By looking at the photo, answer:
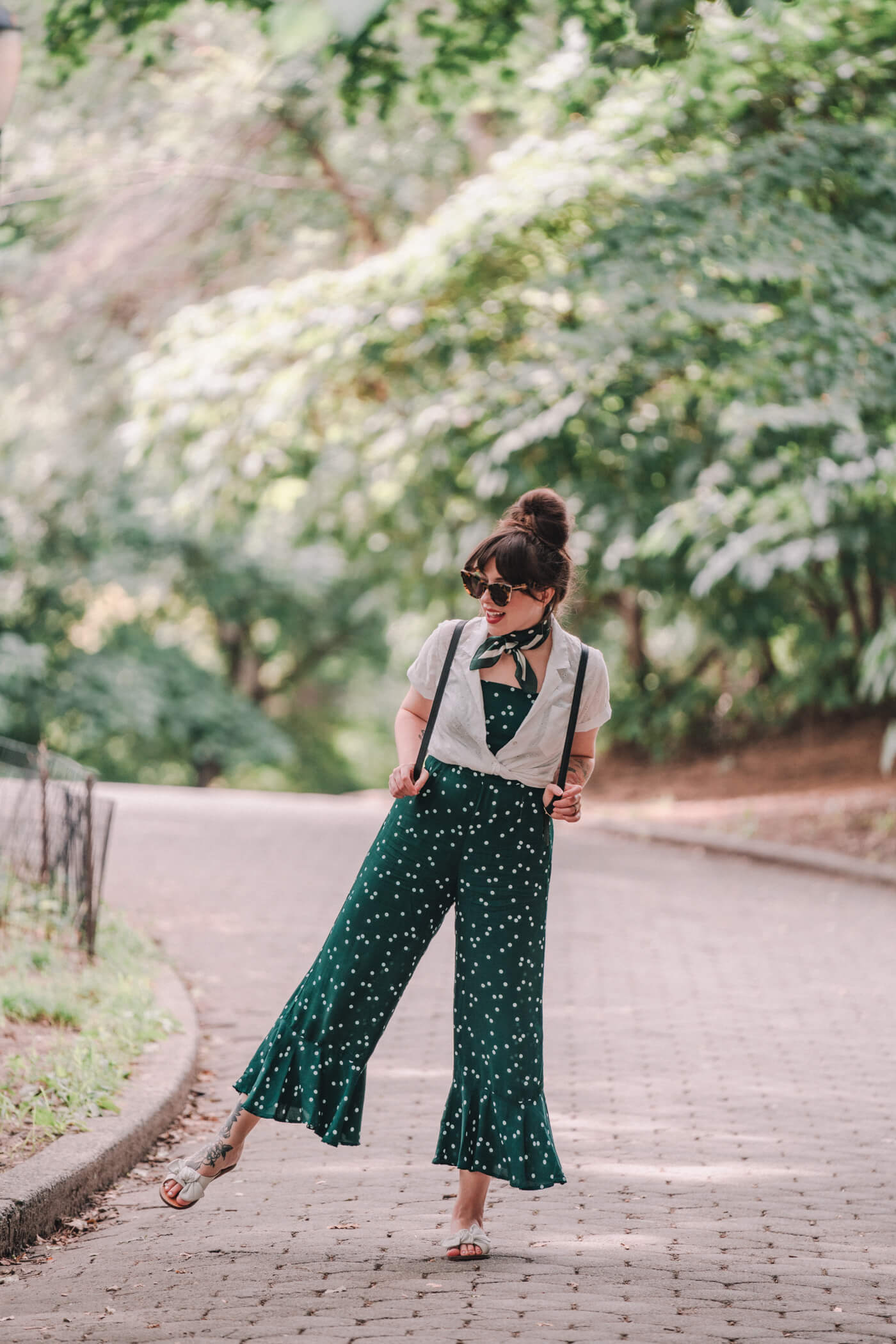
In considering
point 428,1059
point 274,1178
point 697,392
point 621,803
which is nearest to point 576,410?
point 697,392

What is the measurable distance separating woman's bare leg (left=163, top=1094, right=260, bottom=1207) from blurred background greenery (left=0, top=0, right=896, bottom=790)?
3072 mm

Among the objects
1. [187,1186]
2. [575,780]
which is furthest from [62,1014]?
[575,780]

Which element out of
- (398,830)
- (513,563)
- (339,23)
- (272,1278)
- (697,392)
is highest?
(339,23)

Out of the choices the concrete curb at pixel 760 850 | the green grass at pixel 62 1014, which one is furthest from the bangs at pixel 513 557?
the concrete curb at pixel 760 850

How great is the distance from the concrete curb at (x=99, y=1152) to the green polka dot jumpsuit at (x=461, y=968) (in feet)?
2.76

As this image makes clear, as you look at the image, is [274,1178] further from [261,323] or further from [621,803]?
[621,803]

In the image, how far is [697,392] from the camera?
47.7ft

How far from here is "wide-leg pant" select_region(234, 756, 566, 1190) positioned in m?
3.91

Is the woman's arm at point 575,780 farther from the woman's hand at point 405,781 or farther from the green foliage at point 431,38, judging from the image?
the green foliage at point 431,38

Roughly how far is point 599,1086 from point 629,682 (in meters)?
16.9

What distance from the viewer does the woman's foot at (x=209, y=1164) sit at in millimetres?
4141

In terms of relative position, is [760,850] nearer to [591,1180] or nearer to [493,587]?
[591,1180]

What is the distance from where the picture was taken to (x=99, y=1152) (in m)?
4.84

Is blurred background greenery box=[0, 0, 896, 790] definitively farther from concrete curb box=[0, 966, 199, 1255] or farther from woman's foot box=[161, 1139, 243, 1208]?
concrete curb box=[0, 966, 199, 1255]
